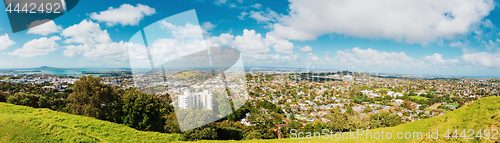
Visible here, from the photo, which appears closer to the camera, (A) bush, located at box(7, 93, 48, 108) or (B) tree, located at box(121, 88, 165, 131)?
(B) tree, located at box(121, 88, 165, 131)

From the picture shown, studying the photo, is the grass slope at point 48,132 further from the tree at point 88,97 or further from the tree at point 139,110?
the tree at point 139,110

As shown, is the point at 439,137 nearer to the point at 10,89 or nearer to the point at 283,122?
the point at 283,122

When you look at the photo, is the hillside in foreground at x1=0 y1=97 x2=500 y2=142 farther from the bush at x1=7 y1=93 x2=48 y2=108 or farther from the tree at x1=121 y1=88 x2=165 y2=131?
the bush at x1=7 y1=93 x2=48 y2=108

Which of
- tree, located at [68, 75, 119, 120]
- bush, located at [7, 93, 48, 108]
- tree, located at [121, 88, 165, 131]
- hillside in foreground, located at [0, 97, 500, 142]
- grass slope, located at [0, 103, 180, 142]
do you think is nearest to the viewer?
hillside in foreground, located at [0, 97, 500, 142]

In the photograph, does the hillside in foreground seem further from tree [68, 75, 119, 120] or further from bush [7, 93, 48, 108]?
bush [7, 93, 48, 108]

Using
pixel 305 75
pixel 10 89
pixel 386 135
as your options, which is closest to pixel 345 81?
pixel 305 75


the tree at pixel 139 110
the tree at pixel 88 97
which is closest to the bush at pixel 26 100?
the tree at pixel 88 97

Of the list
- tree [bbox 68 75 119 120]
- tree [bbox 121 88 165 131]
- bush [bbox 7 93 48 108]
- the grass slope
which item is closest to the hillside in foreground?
the grass slope

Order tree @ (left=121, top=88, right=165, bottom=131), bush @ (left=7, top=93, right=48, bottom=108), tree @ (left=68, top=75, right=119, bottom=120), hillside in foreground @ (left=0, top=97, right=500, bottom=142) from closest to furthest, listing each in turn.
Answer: hillside in foreground @ (left=0, top=97, right=500, bottom=142), tree @ (left=68, top=75, right=119, bottom=120), tree @ (left=121, top=88, right=165, bottom=131), bush @ (left=7, top=93, right=48, bottom=108)

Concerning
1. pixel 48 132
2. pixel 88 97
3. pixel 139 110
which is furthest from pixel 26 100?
pixel 48 132
